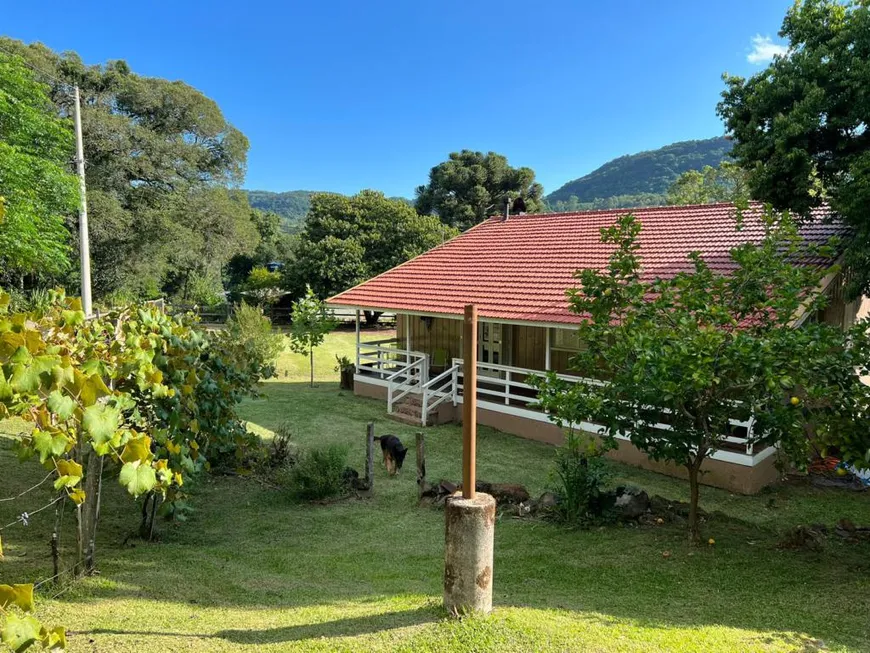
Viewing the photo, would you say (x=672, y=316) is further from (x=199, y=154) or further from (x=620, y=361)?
(x=199, y=154)

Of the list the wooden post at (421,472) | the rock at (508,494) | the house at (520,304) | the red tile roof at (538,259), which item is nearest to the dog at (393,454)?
the wooden post at (421,472)

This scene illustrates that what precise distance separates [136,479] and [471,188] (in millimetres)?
48047

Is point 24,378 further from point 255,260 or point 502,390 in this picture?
point 255,260

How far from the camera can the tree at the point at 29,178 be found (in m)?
16.9

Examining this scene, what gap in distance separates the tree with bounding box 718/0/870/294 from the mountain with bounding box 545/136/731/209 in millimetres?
70729

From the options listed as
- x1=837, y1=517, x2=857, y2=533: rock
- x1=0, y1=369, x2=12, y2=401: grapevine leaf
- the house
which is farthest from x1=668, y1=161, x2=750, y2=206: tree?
x1=0, y1=369, x2=12, y2=401: grapevine leaf

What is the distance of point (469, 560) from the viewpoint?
3898mm

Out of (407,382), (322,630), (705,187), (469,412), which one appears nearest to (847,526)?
(469,412)

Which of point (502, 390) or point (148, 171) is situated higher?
point (148, 171)

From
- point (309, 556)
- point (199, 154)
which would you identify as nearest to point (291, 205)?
point (199, 154)

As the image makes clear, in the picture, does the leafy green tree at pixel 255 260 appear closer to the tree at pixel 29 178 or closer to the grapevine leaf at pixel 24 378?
the tree at pixel 29 178

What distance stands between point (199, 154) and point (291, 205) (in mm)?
131052

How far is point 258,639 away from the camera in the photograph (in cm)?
367

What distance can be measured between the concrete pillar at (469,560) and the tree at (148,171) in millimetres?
31094
